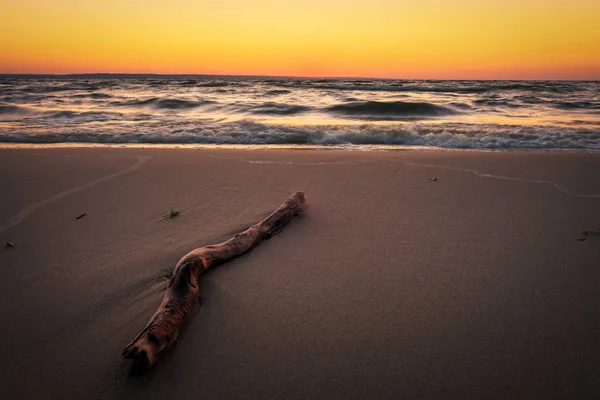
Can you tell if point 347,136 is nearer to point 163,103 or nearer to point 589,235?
point 589,235

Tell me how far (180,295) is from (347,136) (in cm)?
664

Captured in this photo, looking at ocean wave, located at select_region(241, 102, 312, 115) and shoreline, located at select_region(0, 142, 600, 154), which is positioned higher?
ocean wave, located at select_region(241, 102, 312, 115)

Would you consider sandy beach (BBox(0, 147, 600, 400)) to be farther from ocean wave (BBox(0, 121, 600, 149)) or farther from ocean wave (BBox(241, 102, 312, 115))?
ocean wave (BBox(241, 102, 312, 115))

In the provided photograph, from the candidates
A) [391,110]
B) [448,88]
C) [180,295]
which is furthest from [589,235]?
[448,88]

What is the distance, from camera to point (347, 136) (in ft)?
26.9

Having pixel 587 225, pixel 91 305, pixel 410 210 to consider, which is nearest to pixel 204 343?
pixel 91 305

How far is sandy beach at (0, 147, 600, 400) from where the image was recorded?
5.63ft

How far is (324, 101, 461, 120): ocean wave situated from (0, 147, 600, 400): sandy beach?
382 inches

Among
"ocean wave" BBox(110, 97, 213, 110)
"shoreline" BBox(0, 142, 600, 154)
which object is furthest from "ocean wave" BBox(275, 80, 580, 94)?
"shoreline" BBox(0, 142, 600, 154)

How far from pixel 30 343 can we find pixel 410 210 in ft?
9.91

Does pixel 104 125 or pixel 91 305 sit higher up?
pixel 104 125

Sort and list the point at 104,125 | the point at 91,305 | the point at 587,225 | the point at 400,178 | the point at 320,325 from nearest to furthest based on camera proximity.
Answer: the point at 320,325 < the point at 91,305 < the point at 587,225 < the point at 400,178 < the point at 104,125

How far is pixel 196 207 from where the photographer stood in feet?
12.2

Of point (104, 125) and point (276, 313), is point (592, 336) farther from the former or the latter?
point (104, 125)
